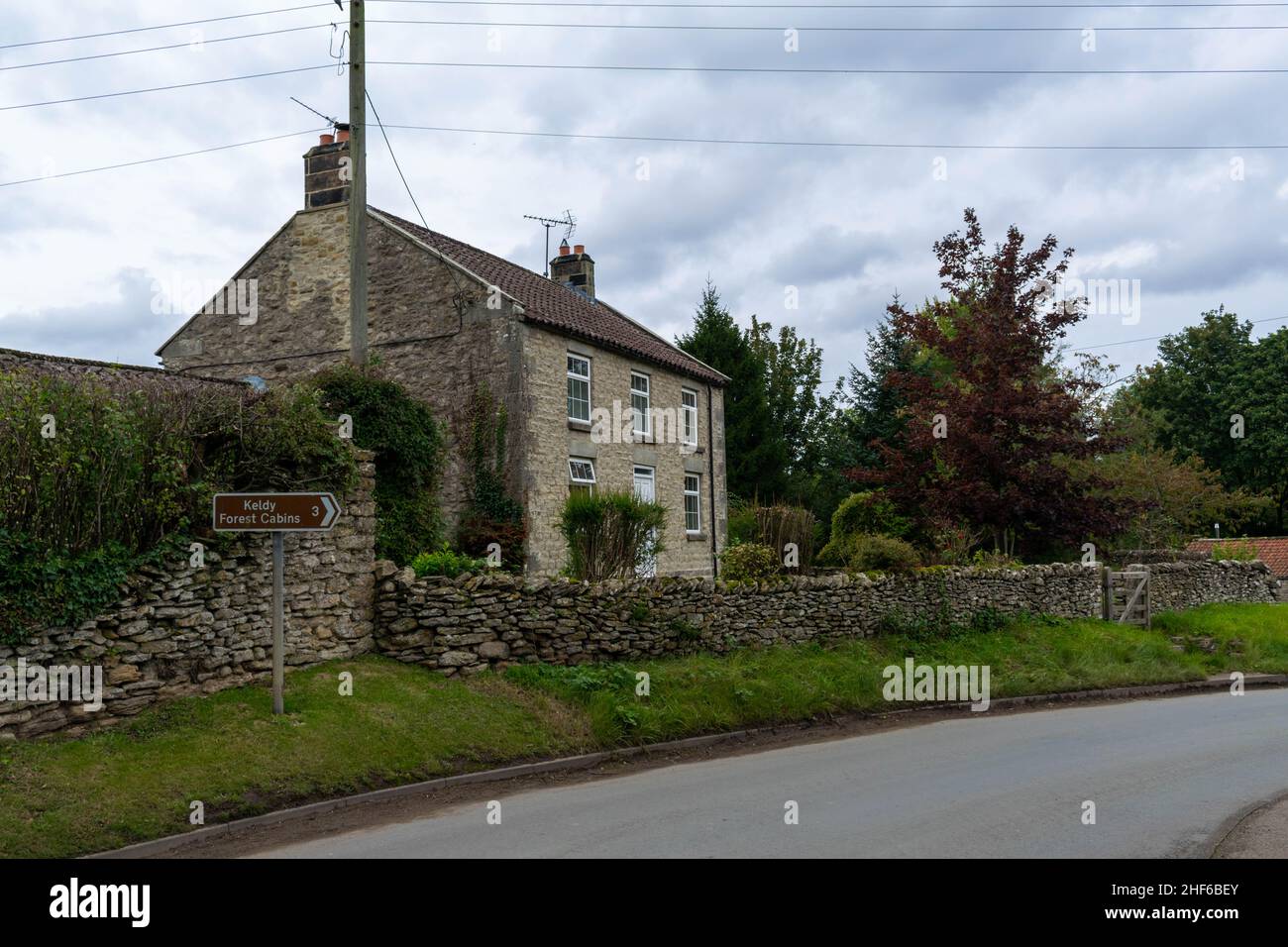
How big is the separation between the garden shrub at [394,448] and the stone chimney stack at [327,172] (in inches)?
289

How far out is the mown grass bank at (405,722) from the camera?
8.12m

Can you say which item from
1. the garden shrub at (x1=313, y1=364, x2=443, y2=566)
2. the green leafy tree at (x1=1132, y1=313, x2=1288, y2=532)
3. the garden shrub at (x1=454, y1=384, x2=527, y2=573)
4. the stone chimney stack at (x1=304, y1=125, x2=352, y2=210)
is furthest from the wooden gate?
the green leafy tree at (x1=1132, y1=313, x2=1288, y2=532)

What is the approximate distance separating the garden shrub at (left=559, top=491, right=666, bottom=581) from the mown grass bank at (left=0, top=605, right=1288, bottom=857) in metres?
1.85

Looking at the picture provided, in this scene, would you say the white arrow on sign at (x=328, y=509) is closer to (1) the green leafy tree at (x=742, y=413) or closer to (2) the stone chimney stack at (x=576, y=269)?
(2) the stone chimney stack at (x=576, y=269)

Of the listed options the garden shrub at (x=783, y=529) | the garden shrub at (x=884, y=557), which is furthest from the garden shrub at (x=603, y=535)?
the garden shrub at (x=884, y=557)

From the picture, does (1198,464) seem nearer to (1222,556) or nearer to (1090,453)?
(1222,556)

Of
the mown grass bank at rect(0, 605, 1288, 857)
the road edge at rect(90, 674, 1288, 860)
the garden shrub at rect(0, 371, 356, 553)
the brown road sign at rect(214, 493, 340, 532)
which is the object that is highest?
the garden shrub at rect(0, 371, 356, 553)

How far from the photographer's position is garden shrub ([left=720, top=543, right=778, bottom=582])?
1788 cm

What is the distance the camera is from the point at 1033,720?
46.5 feet

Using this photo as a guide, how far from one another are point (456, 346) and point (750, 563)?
9022mm

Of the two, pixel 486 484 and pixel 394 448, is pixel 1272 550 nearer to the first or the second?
pixel 486 484

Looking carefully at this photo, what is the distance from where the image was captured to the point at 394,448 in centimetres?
1739

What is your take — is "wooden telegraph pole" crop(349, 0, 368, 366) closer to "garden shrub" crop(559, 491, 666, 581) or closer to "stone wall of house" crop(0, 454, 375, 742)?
"stone wall of house" crop(0, 454, 375, 742)

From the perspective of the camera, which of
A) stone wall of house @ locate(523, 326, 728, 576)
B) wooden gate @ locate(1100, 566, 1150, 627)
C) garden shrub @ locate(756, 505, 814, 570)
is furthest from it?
wooden gate @ locate(1100, 566, 1150, 627)
